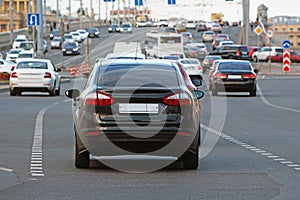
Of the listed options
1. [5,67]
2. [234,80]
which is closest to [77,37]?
[5,67]

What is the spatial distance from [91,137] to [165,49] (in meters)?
77.8

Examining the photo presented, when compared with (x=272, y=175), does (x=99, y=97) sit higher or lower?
higher

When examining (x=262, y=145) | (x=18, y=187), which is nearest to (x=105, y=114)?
(x=18, y=187)

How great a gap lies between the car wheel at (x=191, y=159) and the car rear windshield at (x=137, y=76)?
911 millimetres

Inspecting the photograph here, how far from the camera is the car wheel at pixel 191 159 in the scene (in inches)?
512

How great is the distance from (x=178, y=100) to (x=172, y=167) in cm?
114

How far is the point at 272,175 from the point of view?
40.7 ft

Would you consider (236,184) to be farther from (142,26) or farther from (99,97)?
(142,26)

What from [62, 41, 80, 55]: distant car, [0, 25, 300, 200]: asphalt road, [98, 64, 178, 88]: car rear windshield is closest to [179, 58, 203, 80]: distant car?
[0, 25, 300, 200]: asphalt road

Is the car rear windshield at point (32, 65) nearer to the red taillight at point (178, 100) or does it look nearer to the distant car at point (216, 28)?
the red taillight at point (178, 100)

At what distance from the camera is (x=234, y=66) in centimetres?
4019

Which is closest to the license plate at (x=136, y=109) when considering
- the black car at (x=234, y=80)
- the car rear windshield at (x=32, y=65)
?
the car rear windshield at (x=32, y=65)

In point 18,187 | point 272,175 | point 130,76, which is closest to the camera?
point 18,187

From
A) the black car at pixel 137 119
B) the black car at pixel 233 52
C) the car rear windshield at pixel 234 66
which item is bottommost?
the black car at pixel 233 52
